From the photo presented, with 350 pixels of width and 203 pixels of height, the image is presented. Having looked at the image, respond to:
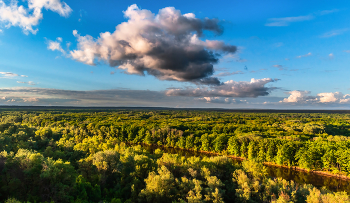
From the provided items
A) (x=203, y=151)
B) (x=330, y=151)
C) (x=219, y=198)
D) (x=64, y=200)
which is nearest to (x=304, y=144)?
(x=330, y=151)

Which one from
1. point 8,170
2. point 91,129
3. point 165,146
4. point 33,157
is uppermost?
point 33,157

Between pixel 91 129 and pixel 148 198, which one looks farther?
pixel 91 129

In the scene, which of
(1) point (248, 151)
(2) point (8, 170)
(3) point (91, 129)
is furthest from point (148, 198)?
(3) point (91, 129)

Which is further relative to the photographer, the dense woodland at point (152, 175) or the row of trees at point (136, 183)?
the dense woodland at point (152, 175)

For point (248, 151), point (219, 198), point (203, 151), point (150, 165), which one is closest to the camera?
point (219, 198)

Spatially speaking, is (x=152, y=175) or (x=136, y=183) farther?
(x=136, y=183)

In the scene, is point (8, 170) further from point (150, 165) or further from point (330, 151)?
point (330, 151)

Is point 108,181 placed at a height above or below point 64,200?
below

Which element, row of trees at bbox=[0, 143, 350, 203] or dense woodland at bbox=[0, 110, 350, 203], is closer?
row of trees at bbox=[0, 143, 350, 203]

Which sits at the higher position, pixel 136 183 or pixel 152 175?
pixel 152 175

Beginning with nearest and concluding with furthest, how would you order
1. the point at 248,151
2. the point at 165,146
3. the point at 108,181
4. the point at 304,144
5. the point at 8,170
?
the point at 8,170
the point at 108,181
the point at 304,144
the point at 248,151
the point at 165,146
